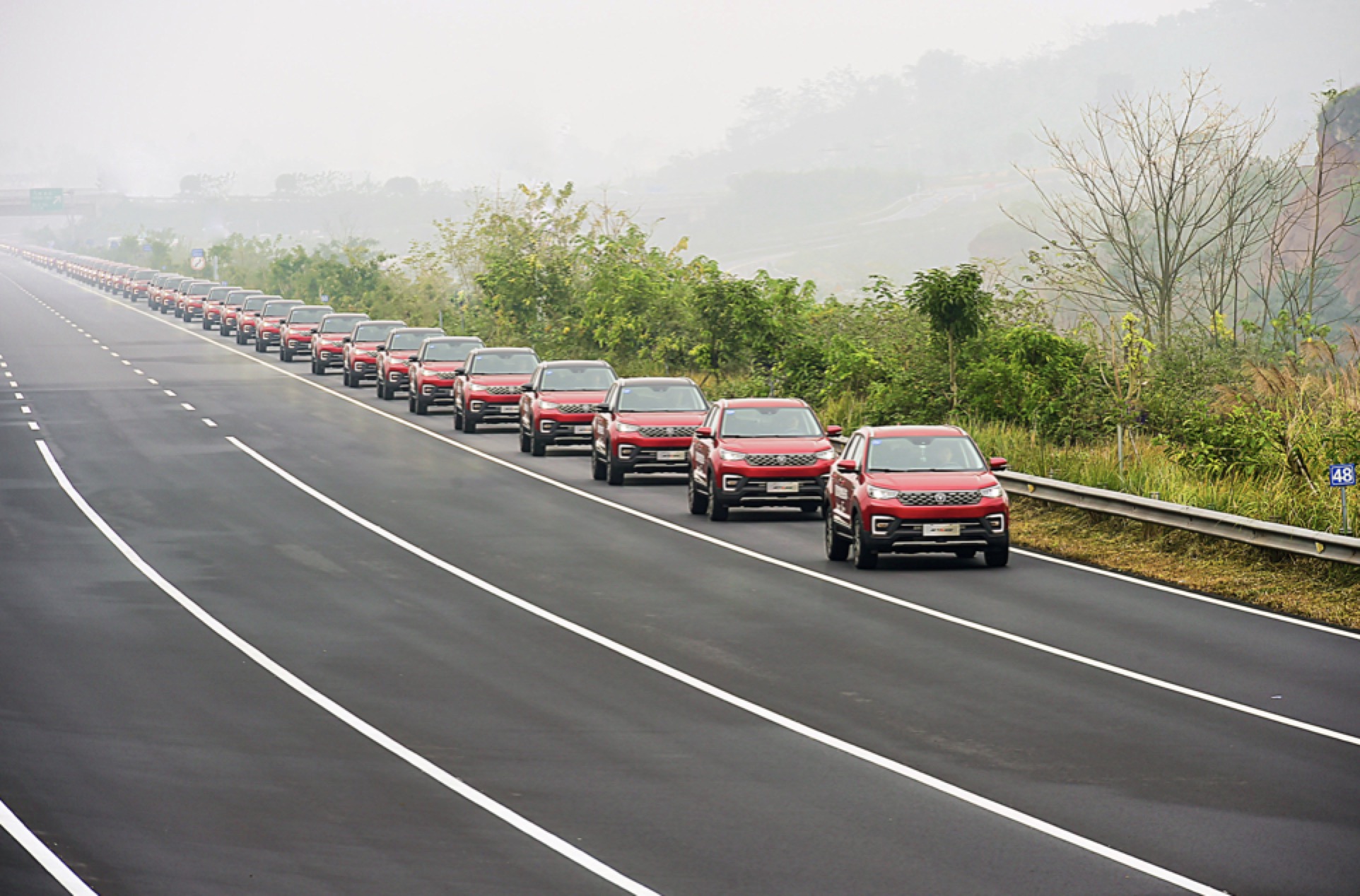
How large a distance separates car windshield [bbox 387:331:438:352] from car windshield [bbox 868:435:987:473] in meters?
28.4

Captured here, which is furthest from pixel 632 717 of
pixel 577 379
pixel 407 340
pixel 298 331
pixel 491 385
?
pixel 298 331

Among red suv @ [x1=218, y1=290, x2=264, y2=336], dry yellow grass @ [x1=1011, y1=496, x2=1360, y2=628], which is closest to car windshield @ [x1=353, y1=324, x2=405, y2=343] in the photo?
red suv @ [x1=218, y1=290, x2=264, y2=336]

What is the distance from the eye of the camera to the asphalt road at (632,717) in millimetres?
9125

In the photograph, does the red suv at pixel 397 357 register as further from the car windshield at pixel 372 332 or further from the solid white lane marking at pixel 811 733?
the solid white lane marking at pixel 811 733

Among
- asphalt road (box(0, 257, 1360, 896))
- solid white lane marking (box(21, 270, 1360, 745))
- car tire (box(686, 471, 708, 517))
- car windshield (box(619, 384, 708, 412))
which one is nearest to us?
asphalt road (box(0, 257, 1360, 896))

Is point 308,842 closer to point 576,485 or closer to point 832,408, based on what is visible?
point 576,485

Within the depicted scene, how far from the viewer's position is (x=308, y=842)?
9.47 meters

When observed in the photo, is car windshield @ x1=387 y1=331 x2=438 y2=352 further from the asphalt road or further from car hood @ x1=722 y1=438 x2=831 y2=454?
car hood @ x1=722 y1=438 x2=831 y2=454

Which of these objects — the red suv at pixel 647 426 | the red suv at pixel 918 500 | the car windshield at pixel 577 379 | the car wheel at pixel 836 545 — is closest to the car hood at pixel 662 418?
the red suv at pixel 647 426

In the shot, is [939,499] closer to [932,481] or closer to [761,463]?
[932,481]

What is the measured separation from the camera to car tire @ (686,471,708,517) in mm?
25269

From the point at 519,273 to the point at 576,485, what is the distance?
24.8m

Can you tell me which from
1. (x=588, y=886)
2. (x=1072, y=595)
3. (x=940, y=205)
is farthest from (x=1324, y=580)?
(x=940, y=205)

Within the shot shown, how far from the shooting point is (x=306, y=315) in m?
63.1
